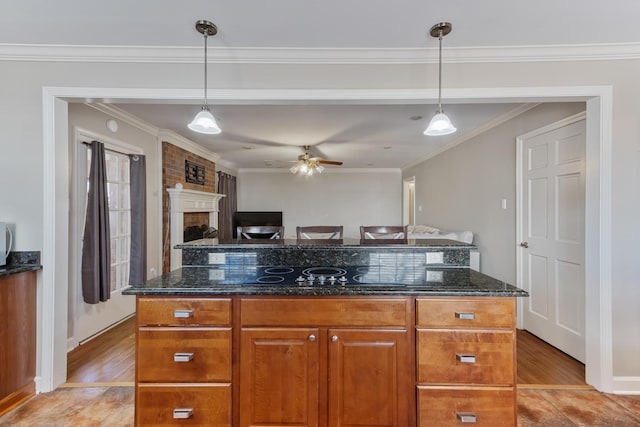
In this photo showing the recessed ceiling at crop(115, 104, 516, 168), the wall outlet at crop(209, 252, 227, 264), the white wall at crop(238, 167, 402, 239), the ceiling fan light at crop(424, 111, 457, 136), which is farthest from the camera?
the white wall at crop(238, 167, 402, 239)

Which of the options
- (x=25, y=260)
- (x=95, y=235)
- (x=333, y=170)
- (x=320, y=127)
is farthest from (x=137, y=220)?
(x=333, y=170)

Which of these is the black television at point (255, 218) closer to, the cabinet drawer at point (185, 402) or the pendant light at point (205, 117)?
the pendant light at point (205, 117)

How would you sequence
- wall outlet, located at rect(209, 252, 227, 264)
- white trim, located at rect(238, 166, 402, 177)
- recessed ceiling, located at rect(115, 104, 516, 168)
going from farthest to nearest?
white trim, located at rect(238, 166, 402, 177) < recessed ceiling, located at rect(115, 104, 516, 168) < wall outlet, located at rect(209, 252, 227, 264)

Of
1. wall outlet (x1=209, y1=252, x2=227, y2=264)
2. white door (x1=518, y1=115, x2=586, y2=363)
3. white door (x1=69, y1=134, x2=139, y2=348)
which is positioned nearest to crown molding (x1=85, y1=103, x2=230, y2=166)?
white door (x1=69, y1=134, x2=139, y2=348)

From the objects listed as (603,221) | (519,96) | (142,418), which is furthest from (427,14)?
(142,418)

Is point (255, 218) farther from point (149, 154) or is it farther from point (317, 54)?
point (317, 54)

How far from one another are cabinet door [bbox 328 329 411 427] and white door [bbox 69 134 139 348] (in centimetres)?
273

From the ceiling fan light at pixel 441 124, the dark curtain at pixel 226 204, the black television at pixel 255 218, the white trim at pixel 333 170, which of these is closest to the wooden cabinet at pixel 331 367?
the ceiling fan light at pixel 441 124

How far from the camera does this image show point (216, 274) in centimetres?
180

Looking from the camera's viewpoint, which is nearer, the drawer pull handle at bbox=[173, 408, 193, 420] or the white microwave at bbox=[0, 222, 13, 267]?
the drawer pull handle at bbox=[173, 408, 193, 420]

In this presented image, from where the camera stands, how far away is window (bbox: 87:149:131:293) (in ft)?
11.1

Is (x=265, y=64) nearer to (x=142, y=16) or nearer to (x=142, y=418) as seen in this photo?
(x=142, y=16)

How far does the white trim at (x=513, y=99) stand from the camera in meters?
2.12

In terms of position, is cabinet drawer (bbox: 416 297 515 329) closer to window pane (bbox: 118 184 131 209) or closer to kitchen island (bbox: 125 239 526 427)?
kitchen island (bbox: 125 239 526 427)
